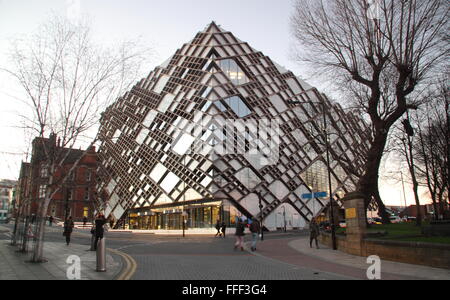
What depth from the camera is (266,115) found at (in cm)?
→ 5025

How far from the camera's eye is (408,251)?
11.3m

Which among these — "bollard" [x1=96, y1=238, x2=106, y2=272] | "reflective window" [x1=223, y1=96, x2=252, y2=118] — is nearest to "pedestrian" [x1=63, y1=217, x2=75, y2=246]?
"bollard" [x1=96, y1=238, x2=106, y2=272]

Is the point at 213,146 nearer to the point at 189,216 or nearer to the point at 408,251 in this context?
the point at 189,216

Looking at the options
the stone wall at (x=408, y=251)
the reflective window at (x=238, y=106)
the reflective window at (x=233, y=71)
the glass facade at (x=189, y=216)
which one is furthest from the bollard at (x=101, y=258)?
the reflective window at (x=233, y=71)

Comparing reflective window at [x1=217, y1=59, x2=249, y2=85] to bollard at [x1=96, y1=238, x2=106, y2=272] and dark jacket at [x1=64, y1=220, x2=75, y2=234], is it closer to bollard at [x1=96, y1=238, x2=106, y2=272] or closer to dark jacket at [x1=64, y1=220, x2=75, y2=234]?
dark jacket at [x1=64, y1=220, x2=75, y2=234]

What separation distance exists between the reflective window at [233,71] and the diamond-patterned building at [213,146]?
0.18 meters

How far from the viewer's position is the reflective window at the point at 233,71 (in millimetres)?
48178

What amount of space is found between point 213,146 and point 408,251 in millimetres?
32205

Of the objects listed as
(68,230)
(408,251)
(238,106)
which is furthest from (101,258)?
(238,106)

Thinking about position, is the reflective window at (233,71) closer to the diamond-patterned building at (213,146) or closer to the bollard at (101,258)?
the diamond-patterned building at (213,146)

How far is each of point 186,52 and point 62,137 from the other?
42054mm

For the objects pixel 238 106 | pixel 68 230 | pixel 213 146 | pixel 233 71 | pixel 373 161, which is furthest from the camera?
pixel 233 71

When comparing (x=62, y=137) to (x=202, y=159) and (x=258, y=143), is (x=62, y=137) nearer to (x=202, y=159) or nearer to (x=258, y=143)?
(x=202, y=159)
